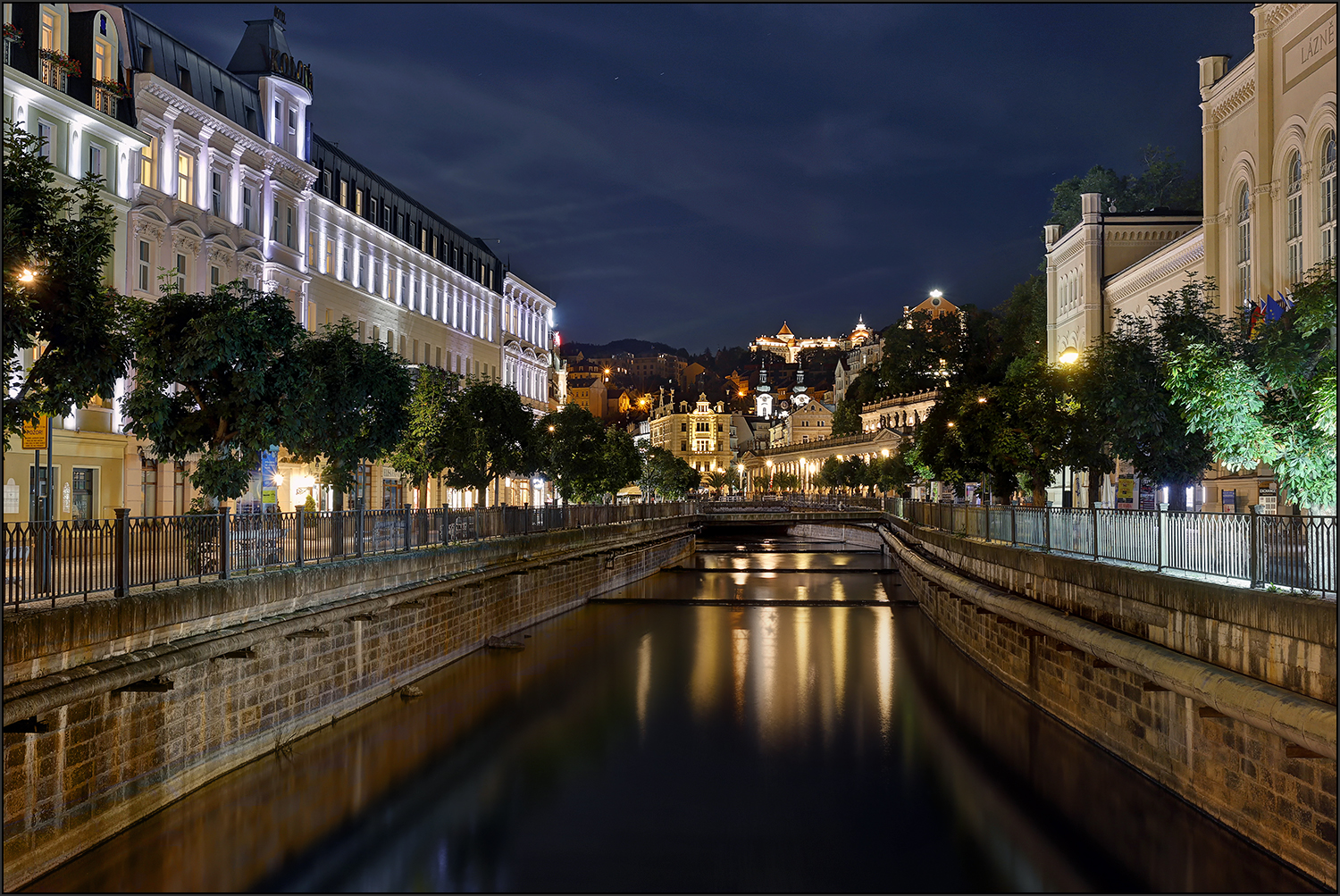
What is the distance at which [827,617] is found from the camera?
152ft

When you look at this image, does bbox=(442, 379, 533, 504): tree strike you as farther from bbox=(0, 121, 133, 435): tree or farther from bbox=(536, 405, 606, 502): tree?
bbox=(0, 121, 133, 435): tree

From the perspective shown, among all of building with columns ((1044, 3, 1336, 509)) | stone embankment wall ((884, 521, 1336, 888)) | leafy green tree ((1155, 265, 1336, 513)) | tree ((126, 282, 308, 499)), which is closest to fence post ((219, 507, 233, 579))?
tree ((126, 282, 308, 499))

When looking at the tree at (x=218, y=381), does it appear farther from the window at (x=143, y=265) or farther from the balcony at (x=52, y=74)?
the window at (x=143, y=265)

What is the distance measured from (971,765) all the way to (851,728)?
4.31 metres

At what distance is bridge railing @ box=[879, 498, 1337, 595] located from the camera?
12.6 metres

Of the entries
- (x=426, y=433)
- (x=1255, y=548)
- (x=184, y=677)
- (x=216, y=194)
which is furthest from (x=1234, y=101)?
(x=184, y=677)

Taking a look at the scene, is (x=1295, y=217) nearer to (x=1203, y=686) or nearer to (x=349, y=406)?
(x=1203, y=686)

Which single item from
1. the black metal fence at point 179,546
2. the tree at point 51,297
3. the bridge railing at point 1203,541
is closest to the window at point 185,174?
the black metal fence at point 179,546

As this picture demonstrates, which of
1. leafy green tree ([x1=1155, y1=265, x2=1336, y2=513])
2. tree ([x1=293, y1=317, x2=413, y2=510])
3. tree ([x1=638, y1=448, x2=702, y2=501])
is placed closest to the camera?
leafy green tree ([x1=1155, y1=265, x2=1336, y2=513])

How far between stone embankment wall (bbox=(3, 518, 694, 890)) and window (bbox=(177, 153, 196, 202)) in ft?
62.3

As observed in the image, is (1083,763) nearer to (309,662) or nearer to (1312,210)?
(309,662)

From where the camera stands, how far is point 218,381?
2164cm

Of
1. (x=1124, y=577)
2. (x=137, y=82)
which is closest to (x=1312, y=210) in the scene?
(x=1124, y=577)

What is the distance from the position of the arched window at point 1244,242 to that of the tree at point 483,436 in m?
27.9
